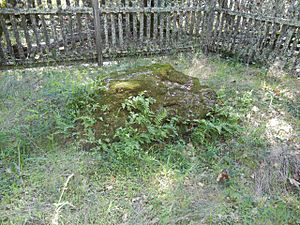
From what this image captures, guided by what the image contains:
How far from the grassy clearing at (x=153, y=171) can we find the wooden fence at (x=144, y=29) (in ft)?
4.82

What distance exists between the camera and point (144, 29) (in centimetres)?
592

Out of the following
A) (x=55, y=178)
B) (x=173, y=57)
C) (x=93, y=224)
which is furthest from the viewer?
(x=173, y=57)

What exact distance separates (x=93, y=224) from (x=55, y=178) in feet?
2.35

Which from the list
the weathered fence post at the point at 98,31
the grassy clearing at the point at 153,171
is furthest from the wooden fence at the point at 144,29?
the grassy clearing at the point at 153,171

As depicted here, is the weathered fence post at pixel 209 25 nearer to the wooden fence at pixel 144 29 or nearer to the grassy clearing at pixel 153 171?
the wooden fence at pixel 144 29

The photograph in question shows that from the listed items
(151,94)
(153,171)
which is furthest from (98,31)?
(153,171)

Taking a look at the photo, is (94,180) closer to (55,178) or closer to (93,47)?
(55,178)

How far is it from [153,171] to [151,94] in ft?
3.50

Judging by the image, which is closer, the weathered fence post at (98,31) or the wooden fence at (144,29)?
the wooden fence at (144,29)

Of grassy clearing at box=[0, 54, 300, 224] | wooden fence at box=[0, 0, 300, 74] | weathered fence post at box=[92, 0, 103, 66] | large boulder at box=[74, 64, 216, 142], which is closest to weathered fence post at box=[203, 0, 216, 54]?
wooden fence at box=[0, 0, 300, 74]

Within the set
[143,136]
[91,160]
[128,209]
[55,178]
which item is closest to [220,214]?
[128,209]

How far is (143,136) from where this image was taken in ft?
10.5

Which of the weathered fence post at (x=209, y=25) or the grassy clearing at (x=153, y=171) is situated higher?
the weathered fence post at (x=209, y=25)

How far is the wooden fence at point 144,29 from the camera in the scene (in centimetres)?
502
